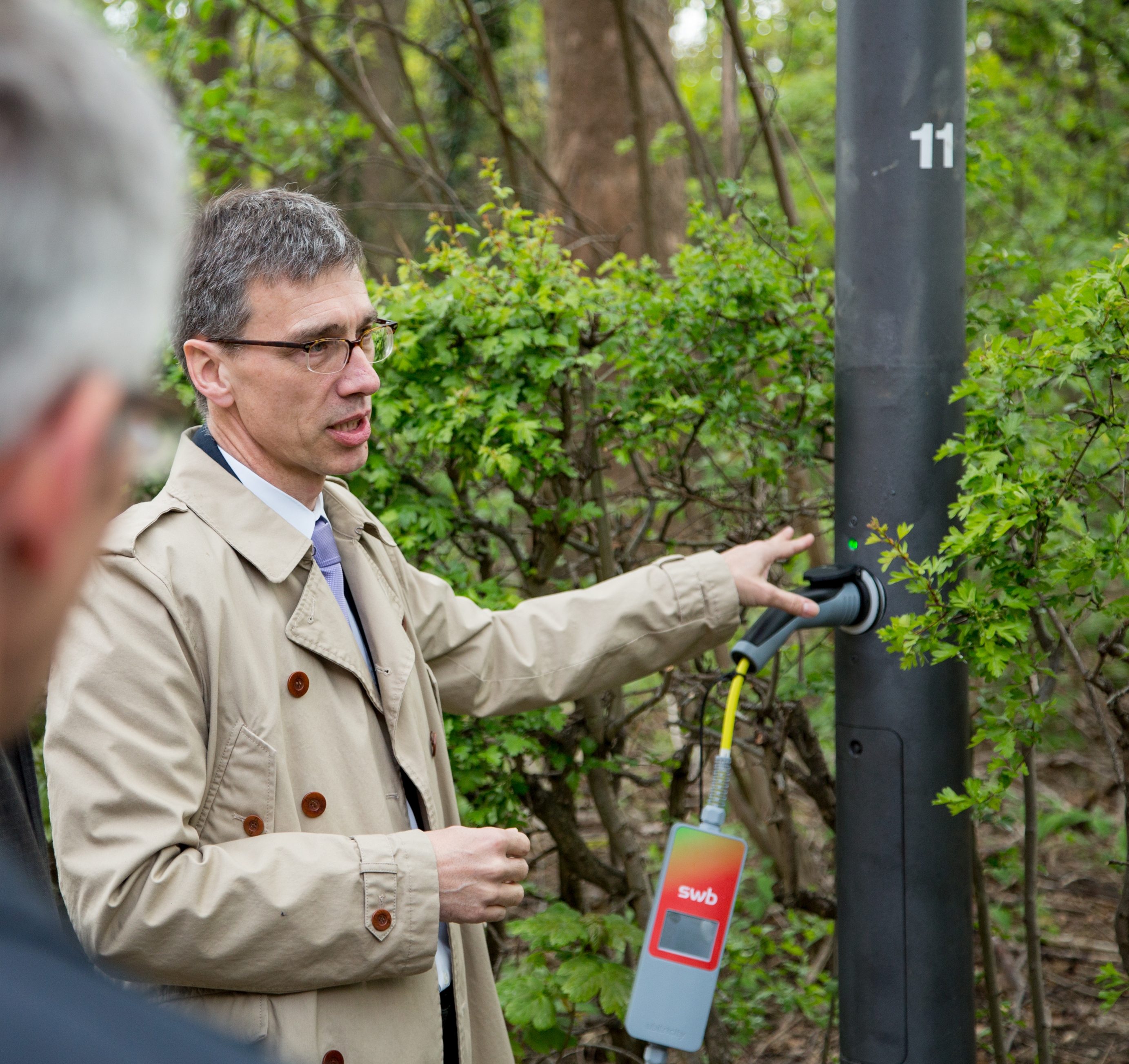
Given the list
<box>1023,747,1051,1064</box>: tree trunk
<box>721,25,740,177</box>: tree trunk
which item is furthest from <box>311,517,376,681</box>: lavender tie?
<box>721,25,740,177</box>: tree trunk

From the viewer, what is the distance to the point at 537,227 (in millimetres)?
2881

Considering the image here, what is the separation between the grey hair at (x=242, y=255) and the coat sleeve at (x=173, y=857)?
525mm

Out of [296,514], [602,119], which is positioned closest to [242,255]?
[296,514]

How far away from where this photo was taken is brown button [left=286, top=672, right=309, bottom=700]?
5.98 ft

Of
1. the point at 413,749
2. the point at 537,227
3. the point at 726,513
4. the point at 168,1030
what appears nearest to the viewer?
the point at 168,1030

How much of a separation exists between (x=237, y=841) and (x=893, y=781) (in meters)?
1.29

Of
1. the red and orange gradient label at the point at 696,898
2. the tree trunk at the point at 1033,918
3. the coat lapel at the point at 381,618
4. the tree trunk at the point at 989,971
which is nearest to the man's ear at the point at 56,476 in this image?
the coat lapel at the point at 381,618

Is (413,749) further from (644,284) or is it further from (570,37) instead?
(570,37)

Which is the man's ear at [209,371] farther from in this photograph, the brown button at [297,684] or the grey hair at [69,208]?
the grey hair at [69,208]

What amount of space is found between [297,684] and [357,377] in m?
0.61

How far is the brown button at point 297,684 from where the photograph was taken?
1824 mm

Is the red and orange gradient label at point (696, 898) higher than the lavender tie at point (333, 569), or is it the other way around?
the lavender tie at point (333, 569)

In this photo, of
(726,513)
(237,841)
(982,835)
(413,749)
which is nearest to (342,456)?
(413,749)

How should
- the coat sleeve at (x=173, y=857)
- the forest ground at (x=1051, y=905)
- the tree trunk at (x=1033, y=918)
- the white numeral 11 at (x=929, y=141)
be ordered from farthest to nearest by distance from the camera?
the forest ground at (x=1051, y=905), the tree trunk at (x=1033, y=918), the white numeral 11 at (x=929, y=141), the coat sleeve at (x=173, y=857)
